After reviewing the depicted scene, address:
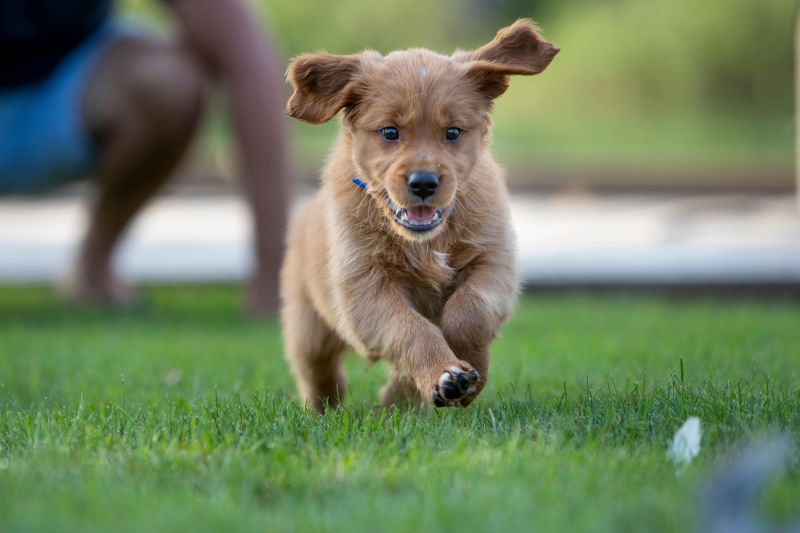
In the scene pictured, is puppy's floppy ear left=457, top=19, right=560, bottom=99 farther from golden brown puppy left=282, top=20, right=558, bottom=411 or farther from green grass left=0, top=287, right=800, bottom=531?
green grass left=0, top=287, right=800, bottom=531

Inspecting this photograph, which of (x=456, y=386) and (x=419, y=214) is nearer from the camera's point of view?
(x=456, y=386)

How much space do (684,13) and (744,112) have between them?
205cm

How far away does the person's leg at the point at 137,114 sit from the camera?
595 cm

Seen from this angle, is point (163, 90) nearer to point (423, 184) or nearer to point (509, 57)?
point (509, 57)

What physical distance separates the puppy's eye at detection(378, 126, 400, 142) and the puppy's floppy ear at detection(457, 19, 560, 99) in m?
0.29

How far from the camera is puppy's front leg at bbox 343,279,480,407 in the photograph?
2.95 metres

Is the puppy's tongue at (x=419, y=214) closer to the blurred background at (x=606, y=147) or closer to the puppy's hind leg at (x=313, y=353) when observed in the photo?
the puppy's hind leg at (x=313, y=353)

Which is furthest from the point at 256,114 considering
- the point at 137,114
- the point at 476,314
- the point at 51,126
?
the point at 476,314

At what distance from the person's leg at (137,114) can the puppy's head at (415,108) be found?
2712mm

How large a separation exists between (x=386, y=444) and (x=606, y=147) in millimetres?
13472

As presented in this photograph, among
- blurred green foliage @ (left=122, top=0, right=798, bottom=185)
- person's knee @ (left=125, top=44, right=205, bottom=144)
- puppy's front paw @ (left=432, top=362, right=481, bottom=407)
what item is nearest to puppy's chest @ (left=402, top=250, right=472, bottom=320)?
puppy's front paw @ (left=432, top=362, right=481, bottom=407)

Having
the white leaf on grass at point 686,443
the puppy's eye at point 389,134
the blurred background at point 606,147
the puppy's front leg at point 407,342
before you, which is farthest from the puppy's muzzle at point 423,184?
the blurred background at point 606,147

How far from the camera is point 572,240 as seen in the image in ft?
28.3

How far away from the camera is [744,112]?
19047 mm
